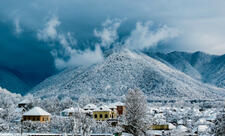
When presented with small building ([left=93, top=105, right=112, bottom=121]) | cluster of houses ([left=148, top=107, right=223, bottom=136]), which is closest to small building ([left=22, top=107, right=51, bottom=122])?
small building ([left=93, top=105, right=112, bottom=121])

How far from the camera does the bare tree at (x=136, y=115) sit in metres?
54.9

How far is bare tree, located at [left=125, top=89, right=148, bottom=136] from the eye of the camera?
54.9 m

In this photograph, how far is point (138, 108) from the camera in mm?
55750

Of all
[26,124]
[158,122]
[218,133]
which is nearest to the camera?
[218,133]

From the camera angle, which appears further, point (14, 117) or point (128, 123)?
point (14, 117)

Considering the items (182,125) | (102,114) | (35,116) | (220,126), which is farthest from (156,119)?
(220,126)

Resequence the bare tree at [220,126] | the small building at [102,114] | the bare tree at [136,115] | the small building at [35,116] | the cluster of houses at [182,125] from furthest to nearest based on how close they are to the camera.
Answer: the small building at [102,114], the small building at [35,116], the cluster of houses at [182,125], the bare tree at [136,115], the bare tree at [220,126]

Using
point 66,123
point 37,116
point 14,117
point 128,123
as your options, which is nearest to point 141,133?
point 128,123

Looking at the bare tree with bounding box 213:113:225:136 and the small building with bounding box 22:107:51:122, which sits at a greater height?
the small building with bounding box 22:107:51:122

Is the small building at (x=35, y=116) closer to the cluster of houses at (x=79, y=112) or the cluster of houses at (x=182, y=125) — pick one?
the cluster of houses at (x=79, y=112)

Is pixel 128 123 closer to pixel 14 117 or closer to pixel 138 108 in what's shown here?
pixel 138 108

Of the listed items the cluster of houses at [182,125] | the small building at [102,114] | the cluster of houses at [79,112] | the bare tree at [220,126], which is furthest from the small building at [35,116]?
the bare tree at [220,126]

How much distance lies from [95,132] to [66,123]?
21.7ft

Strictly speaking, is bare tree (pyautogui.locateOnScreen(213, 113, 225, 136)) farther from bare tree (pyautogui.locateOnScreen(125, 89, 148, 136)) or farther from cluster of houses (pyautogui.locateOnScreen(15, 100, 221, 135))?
bare tree (pyautogui.locateOnScreen(125, 89, 148, 136))
